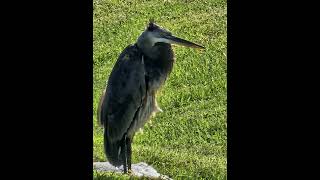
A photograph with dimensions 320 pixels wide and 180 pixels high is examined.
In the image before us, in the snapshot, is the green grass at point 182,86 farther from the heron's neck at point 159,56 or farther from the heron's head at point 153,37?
the heron's head at point 153,37

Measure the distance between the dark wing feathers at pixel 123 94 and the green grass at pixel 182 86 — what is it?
2.21ft

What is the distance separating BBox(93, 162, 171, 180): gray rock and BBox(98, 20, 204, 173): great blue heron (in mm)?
241

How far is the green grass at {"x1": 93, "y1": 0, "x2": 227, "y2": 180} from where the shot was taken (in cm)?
1120

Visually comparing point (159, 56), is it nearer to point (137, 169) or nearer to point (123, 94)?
point (123, 94)

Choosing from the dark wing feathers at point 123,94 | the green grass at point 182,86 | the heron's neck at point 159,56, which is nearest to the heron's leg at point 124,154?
the dark wing feathers at point 123,94

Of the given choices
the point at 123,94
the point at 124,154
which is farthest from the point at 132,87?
the point at 124,154

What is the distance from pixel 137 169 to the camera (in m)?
10.0

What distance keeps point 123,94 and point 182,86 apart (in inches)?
259
